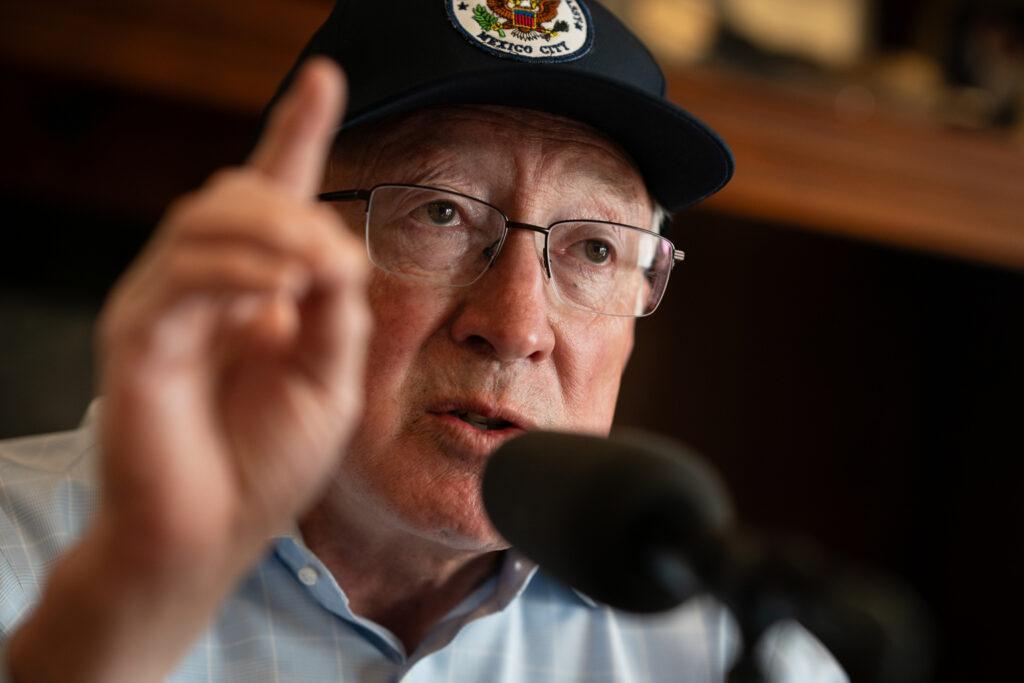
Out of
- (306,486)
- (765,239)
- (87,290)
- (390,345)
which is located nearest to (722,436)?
(765,239)

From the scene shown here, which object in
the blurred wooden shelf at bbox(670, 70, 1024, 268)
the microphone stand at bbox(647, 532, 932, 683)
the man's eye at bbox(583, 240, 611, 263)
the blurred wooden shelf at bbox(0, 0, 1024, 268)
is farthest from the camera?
the blurred wooden shelf at bbox(670, 70, 1024, 268)

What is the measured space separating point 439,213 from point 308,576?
1.35 ft

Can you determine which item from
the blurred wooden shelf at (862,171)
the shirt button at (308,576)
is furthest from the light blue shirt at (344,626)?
the blurred wooden shelf at (862,171)

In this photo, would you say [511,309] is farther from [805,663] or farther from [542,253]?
[805,663]

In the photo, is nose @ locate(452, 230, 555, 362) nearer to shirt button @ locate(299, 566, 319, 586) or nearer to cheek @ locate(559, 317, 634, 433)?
cheek @ locate(559, 317, 634, 433)

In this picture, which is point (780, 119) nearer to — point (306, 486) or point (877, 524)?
point (877, 524)

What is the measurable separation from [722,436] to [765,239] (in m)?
0.58

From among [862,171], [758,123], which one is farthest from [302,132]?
[862,171]

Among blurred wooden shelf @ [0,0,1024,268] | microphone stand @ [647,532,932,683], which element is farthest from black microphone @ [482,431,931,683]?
blurred wooden shelf @ [0,0,1024,268]

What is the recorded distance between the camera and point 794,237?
3.17 m

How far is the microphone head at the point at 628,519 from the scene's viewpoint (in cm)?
60

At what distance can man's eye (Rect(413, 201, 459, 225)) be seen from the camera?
3.84ft

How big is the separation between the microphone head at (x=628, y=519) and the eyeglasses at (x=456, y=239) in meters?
0.47

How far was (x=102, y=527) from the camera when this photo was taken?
0.65 meters
